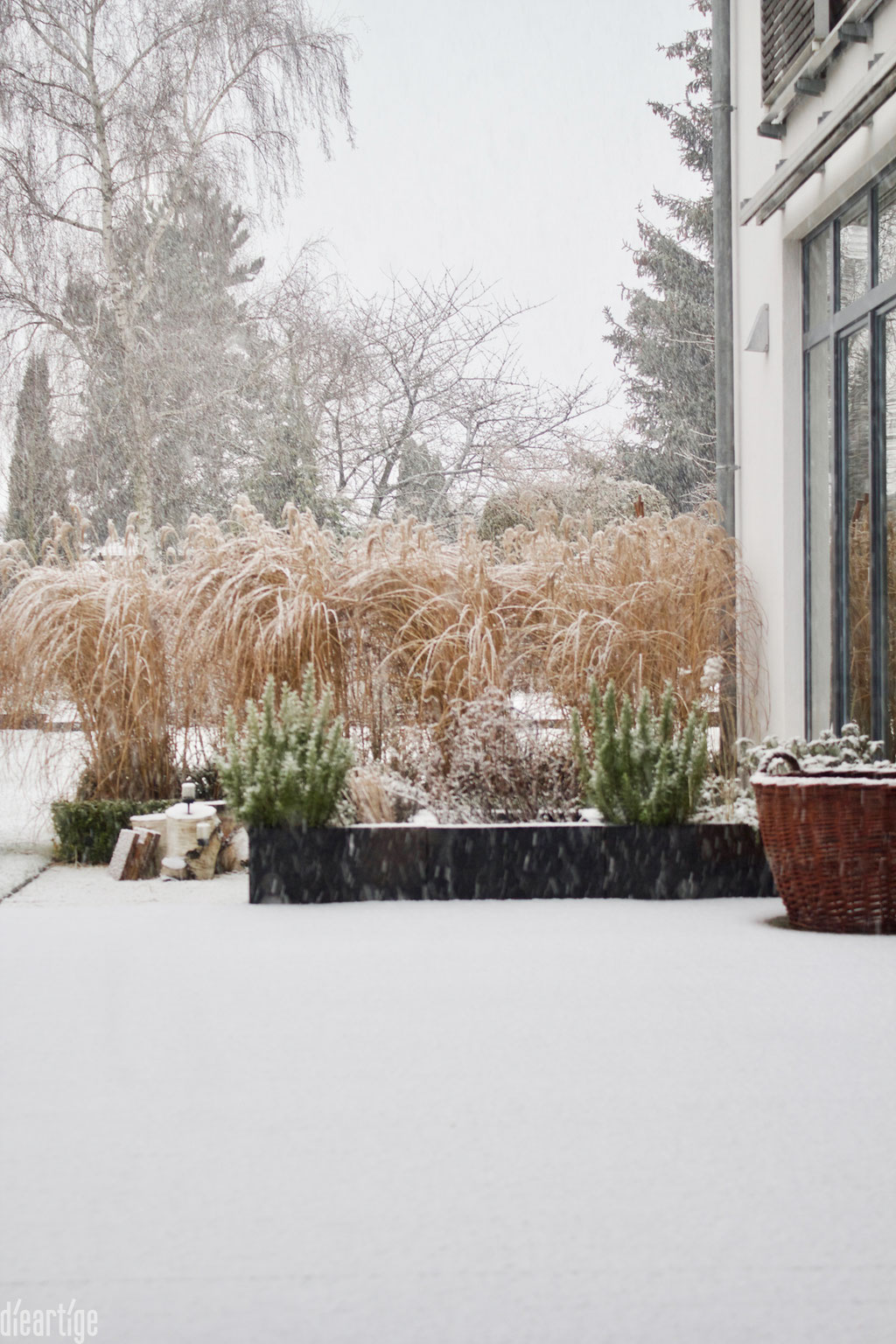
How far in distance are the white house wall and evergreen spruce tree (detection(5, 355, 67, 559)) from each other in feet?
26.7

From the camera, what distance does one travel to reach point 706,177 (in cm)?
1981

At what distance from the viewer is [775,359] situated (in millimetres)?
5781

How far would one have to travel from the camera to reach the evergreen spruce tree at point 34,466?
12.7m

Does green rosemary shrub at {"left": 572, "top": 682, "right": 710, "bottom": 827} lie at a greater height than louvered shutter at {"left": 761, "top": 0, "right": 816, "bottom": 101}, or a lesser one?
lesser

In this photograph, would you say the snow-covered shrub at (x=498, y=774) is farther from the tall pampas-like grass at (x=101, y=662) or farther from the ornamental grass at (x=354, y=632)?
the tall pampas-like grass at (x=101, y=662)

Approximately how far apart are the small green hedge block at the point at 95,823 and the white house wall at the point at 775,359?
105 inches

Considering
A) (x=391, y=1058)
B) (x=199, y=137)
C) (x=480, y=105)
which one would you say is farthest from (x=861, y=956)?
(x=480, y=105)

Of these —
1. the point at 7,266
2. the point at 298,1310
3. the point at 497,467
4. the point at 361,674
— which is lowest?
the point at 298,1310

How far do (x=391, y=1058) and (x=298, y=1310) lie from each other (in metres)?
1.01

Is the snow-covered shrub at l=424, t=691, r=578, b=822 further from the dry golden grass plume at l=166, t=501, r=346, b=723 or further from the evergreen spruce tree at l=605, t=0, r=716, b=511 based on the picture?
the evergreen spruce tree at l=605, t=0, r=716, b=511

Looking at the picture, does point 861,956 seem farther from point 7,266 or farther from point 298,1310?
point 7,266

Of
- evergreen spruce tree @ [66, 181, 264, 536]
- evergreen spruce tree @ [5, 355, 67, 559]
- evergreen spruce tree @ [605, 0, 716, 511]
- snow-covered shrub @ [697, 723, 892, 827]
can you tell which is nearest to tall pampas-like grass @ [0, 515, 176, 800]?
snow-covered shrub @ [697, 723, 892, 827]

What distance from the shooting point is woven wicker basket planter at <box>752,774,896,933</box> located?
371 centimetres

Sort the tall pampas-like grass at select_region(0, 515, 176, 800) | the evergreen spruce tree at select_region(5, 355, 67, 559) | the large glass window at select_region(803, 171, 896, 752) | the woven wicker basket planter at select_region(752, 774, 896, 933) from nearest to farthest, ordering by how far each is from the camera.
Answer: the woven wicker basket planter at select_region(752, 774, 896, 933) → the large glass window at select_region(803, 171, 896, 752) → the tall pampas-like grass at select_region(0, 515, 176, 800) → the evergreen spruce tree at select_region(5, 355, 67, 559)
